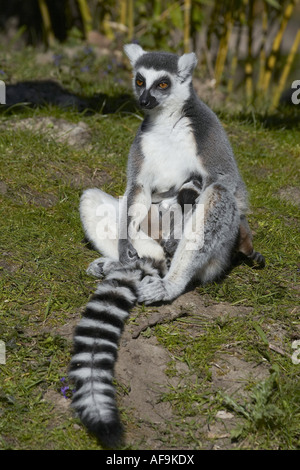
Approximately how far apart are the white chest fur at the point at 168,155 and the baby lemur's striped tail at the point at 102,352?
597 millimetres

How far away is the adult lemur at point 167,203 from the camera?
3.58m

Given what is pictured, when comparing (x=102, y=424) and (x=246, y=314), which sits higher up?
(x=102, y=424)

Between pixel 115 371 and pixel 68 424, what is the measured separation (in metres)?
0.41

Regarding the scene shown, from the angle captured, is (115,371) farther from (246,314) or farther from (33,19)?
(33,19)

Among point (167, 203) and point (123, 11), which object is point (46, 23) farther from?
point (167, 203)

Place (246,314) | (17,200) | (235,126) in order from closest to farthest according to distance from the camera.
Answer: (246,314)
(17,200)
(235,126)

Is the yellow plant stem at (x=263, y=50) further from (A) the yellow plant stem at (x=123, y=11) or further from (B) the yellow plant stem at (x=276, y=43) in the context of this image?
(A) the yellow plant stem at (x=123, y=11)

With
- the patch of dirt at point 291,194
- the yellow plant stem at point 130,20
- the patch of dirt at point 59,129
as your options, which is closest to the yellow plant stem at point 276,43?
the yellow plant stem at point 130,20

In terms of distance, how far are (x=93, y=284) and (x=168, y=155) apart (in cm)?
95

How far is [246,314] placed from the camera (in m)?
3.64

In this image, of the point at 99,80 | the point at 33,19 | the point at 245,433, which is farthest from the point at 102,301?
the point at 33,19

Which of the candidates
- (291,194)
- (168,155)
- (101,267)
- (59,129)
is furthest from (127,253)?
(59,129)

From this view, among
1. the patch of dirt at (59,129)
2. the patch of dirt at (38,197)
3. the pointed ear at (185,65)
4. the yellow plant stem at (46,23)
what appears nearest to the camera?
the pointed ear at (185,65)

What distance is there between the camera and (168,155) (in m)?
3.83
